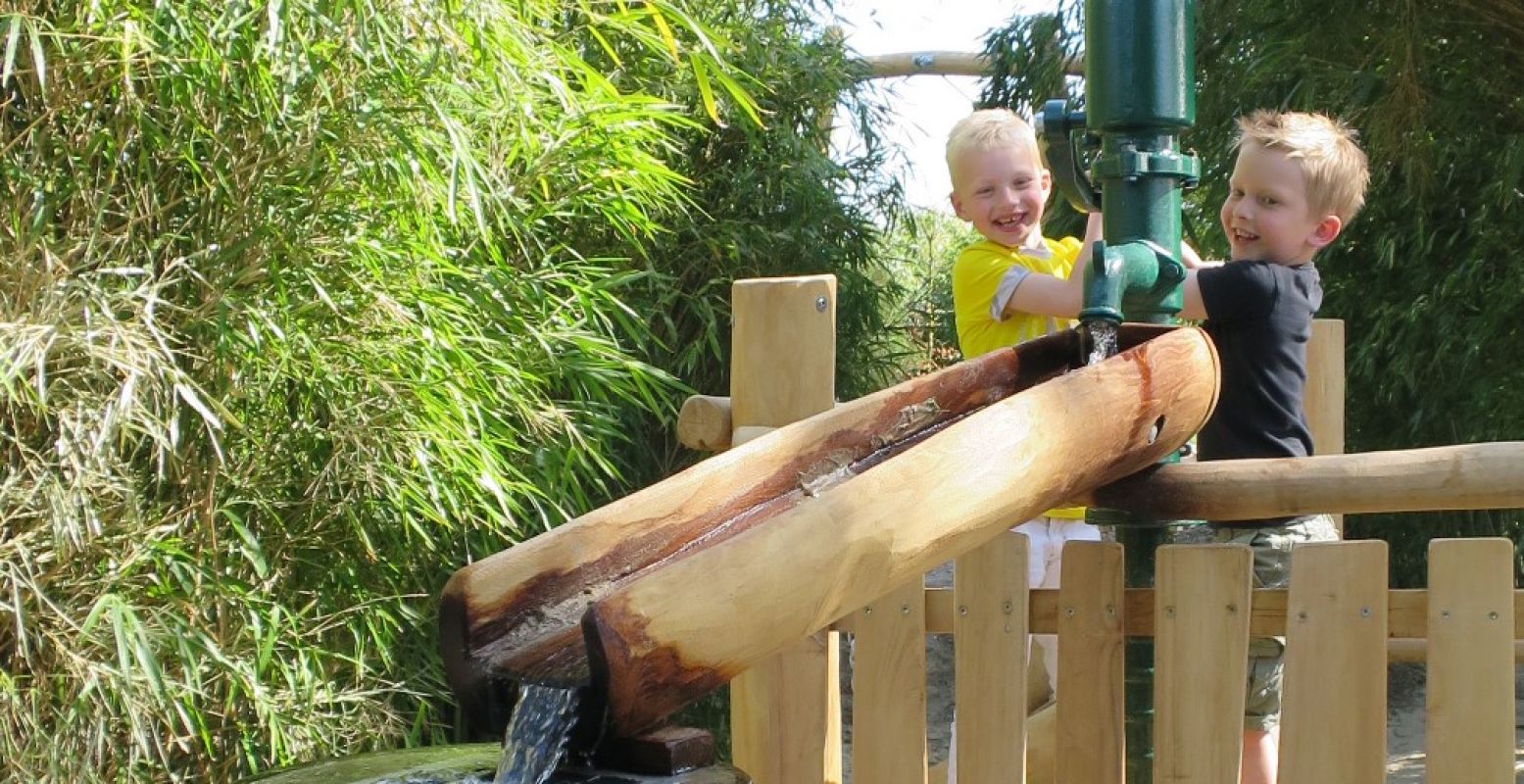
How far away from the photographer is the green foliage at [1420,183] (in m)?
4.80

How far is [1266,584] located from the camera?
2.48 m

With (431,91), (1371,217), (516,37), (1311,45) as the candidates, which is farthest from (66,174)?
(1371,217)

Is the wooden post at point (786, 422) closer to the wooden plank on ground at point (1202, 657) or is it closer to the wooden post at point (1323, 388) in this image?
the wooden plank on ground at point (1202, 657)

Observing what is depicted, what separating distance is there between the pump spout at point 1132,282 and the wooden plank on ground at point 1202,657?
1.08 feet

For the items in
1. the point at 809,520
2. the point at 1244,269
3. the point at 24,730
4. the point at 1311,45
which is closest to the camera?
the point at 809,520

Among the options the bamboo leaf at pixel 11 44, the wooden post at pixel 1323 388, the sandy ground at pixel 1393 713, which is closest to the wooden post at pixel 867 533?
the wooden post at pixel 1323 388

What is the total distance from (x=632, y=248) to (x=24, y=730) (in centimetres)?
263

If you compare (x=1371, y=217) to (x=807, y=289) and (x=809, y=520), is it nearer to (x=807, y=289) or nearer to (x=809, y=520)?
(x=807, y=289)

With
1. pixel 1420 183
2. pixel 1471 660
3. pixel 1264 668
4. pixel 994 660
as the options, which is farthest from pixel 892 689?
pixel 1420 183

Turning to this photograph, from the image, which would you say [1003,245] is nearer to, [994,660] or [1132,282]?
[1132,282]

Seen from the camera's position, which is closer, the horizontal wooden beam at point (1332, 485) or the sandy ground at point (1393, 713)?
the horizontal wooden beam at point (1332, 485)

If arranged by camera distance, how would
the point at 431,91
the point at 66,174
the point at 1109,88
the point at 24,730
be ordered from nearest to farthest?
→ the point at 1109,88
the point at 24,730
the point at 66,174
the point at 431,91

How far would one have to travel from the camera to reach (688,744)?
1515mm

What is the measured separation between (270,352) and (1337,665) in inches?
85.3
